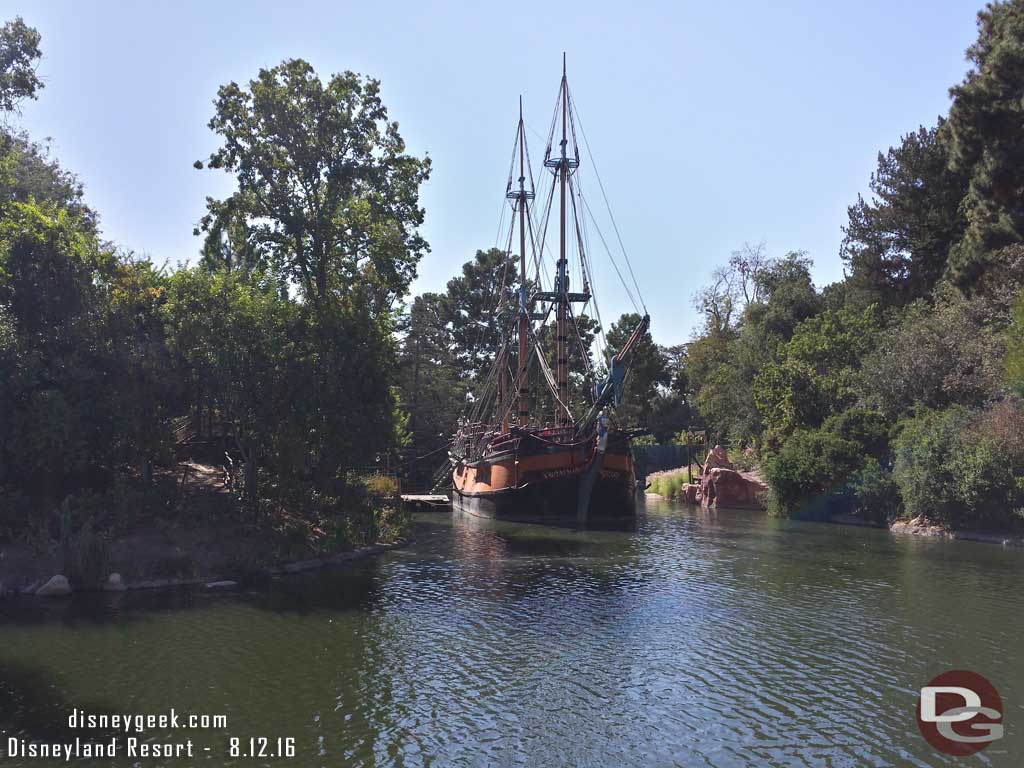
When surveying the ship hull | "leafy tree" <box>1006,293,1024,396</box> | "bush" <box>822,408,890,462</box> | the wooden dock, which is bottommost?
the wooden dock

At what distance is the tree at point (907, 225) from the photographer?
46.4m

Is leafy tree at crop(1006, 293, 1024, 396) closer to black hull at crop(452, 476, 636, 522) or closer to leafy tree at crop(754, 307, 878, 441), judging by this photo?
leafy tree at crop(754, 307, 878, 441)

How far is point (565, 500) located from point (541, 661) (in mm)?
25997

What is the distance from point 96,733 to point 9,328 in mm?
16226

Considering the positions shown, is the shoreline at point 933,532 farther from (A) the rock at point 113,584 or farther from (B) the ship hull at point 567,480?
(A) the rock at point 113,584

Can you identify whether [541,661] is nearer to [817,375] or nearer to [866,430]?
[866,430]

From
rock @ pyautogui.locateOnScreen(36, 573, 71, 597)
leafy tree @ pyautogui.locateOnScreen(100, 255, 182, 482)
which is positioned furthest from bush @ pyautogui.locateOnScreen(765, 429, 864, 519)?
rock @ pyautogui.locateOnScreen(36, 573, 71, 597)

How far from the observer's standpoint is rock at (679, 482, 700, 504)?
185 feet

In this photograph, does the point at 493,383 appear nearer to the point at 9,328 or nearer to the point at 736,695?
the point at 9,328

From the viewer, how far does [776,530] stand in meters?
38.6

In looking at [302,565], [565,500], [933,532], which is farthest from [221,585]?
[933,532]

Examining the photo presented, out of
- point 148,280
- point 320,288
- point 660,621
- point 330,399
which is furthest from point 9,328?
point 660,621

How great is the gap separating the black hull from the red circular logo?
87.8 feet

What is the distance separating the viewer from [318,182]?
3394 centimetres
